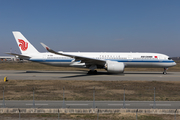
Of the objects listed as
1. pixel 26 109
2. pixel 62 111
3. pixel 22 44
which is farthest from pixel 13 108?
pixel 22 44

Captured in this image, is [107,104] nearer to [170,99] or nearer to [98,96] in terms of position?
[98,96]

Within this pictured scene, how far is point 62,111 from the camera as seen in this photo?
10078mm

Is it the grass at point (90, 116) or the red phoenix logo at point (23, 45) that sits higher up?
the red phoenix logo at point (23, 45)

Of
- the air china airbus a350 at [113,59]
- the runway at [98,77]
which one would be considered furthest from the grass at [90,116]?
the air china airbus a350 at [113,59]

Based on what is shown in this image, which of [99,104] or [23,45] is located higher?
[23,45]

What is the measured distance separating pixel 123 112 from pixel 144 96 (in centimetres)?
409

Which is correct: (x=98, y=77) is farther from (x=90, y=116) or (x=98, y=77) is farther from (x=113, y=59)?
(x=90, y=116)

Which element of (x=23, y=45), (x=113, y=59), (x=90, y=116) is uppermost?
(x=23, y=45)

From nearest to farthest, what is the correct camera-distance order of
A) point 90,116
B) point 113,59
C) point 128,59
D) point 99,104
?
point 90,116, point 99,104, point 128,59, point 113,59

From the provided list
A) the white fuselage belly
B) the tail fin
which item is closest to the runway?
the white fuselage belly

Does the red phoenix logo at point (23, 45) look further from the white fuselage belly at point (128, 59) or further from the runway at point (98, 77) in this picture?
the runway at point (98, 77)

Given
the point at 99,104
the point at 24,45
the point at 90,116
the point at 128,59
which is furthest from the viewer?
the point at 24,45

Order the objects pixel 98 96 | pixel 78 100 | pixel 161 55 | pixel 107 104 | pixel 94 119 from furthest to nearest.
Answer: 1. pixel 161 55
2. pixel 98 96
3. pixel 78 100
4. pixel 107 104
5. pixel 94 119

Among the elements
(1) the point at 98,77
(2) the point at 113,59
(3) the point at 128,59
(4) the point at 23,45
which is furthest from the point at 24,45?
(3) the point at 128,59
